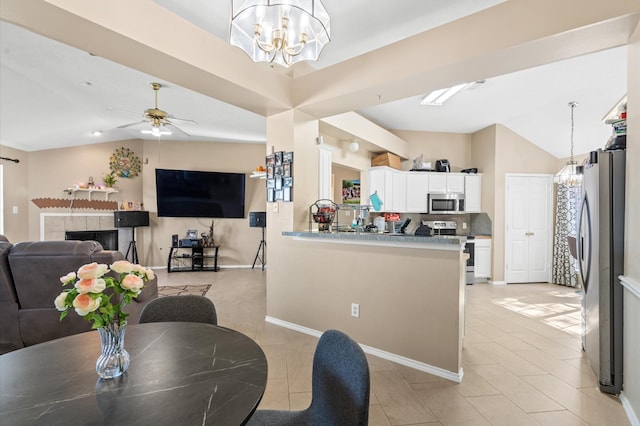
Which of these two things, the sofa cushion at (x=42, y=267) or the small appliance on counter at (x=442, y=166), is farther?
the small appliance on counter at (x=442, y=166)

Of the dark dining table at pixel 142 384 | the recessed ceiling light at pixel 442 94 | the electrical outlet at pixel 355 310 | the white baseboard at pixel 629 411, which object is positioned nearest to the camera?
the dark dining table at pixel 142 384

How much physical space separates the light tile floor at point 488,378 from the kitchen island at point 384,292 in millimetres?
121

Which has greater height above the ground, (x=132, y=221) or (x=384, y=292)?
(x=132, y=221)

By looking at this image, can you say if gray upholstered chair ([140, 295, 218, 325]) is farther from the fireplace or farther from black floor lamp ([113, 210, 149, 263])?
the fireplace

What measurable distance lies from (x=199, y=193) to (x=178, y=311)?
5.54 m

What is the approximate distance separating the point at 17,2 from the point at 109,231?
19.6 feet

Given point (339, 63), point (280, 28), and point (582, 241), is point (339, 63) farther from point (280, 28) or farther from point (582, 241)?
point (582, 241)

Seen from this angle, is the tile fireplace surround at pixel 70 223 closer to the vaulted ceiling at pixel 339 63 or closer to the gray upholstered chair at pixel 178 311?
the vaulted ceiling at pixel 339 63

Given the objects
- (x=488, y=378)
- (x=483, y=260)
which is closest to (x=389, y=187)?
(x=483, y=260)

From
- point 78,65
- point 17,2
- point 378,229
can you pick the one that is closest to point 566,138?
point 378,229

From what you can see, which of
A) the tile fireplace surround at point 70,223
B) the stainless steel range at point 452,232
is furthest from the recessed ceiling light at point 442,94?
the tile fireplace surround at point 70,223

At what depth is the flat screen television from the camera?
21.7 feet

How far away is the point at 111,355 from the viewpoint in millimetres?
1053

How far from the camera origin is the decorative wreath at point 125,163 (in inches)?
262
